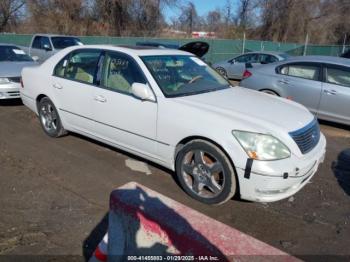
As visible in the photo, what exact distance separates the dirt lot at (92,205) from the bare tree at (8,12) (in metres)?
28.1

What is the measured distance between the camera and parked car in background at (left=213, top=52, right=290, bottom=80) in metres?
14.2

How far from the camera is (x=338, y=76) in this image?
7.02 meters

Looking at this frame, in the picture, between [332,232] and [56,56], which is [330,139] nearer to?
[332,232]

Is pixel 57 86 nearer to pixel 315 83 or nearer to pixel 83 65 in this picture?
pixel 83 65

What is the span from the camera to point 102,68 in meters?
4.81

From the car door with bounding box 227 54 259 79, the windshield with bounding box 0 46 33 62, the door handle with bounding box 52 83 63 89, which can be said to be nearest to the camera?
the door handle with bounding box 52 83 63 89

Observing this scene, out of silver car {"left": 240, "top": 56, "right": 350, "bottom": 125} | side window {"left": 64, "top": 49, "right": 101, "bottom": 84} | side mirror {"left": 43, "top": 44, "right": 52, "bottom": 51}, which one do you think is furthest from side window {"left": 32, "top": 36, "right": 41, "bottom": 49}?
silver car {"left": 240, "top": 56, "right": 350, "bottom": 125}

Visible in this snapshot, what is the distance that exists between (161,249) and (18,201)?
2267 mm

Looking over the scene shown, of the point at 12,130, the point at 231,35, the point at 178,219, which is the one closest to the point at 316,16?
the point at 231,35

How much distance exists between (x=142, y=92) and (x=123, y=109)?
464 mm

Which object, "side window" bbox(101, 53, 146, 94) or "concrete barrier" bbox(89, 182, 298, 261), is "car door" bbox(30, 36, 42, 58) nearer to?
"side window" bbox(101, 53, 146, 94)

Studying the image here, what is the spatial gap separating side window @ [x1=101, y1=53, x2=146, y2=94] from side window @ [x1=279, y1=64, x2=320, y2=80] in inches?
173

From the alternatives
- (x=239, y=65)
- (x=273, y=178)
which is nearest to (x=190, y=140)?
(x=273, y=178)

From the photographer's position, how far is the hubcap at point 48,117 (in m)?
5.76
